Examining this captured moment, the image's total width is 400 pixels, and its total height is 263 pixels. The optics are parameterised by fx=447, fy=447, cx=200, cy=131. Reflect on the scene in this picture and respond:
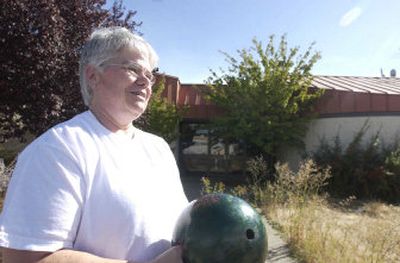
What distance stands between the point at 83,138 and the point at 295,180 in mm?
5794

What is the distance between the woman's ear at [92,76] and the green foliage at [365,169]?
496 inches

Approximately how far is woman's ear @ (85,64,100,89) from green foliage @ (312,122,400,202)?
41.4 ft

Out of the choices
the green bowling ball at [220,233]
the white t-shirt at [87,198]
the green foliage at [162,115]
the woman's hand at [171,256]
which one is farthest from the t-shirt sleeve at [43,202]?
the green foliage at [162,115]

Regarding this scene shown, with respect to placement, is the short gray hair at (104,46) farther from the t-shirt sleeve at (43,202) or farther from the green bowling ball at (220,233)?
the green bowling ball at (220,233)

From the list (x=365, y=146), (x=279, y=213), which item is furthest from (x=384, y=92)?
(x=279, y=213)

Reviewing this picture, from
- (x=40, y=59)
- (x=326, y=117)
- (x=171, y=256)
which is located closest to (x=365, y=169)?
(x=326, y=117)

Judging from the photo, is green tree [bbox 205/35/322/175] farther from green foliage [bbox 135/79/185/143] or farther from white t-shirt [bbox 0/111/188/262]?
white t-shirt [bbox 0/111/188/262]

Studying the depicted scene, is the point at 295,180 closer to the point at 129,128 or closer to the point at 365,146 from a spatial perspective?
the point at 129,128

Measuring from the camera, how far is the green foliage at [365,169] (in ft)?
43.8

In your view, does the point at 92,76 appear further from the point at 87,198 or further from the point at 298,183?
the point at 298,183

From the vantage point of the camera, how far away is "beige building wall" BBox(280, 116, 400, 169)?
15023 millimetres

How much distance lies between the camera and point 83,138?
173 centimetres

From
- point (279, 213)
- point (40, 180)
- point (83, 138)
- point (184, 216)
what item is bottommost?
point (279, 213)

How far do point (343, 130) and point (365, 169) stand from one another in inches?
93.9
